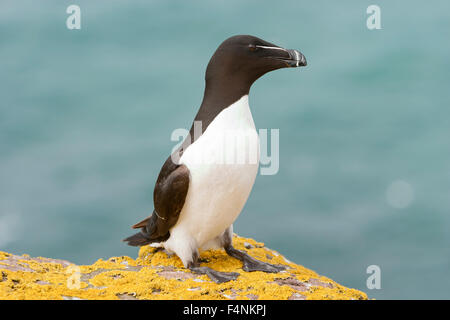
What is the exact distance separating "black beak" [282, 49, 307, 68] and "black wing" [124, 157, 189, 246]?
1.48 metres

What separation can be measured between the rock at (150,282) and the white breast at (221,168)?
563 mm

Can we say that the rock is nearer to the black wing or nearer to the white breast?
the black wing

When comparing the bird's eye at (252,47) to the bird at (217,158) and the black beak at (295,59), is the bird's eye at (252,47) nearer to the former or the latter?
the bird at (217,158)

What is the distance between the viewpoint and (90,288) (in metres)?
4.45

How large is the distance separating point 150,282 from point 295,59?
2.57 meters

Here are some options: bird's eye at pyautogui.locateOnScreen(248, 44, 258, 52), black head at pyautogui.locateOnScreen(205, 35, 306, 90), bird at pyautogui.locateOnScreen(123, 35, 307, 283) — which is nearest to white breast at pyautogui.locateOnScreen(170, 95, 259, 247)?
bird at pyautogui.locateOnScreen(123, 35, 307, 283)

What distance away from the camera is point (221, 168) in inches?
181

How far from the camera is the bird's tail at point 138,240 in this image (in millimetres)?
5492

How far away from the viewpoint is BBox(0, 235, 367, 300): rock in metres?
4.25

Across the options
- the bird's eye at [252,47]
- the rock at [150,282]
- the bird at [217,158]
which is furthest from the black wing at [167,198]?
the bird's eye at [252,47]

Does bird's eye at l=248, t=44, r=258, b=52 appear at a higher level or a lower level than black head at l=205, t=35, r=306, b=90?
higher
